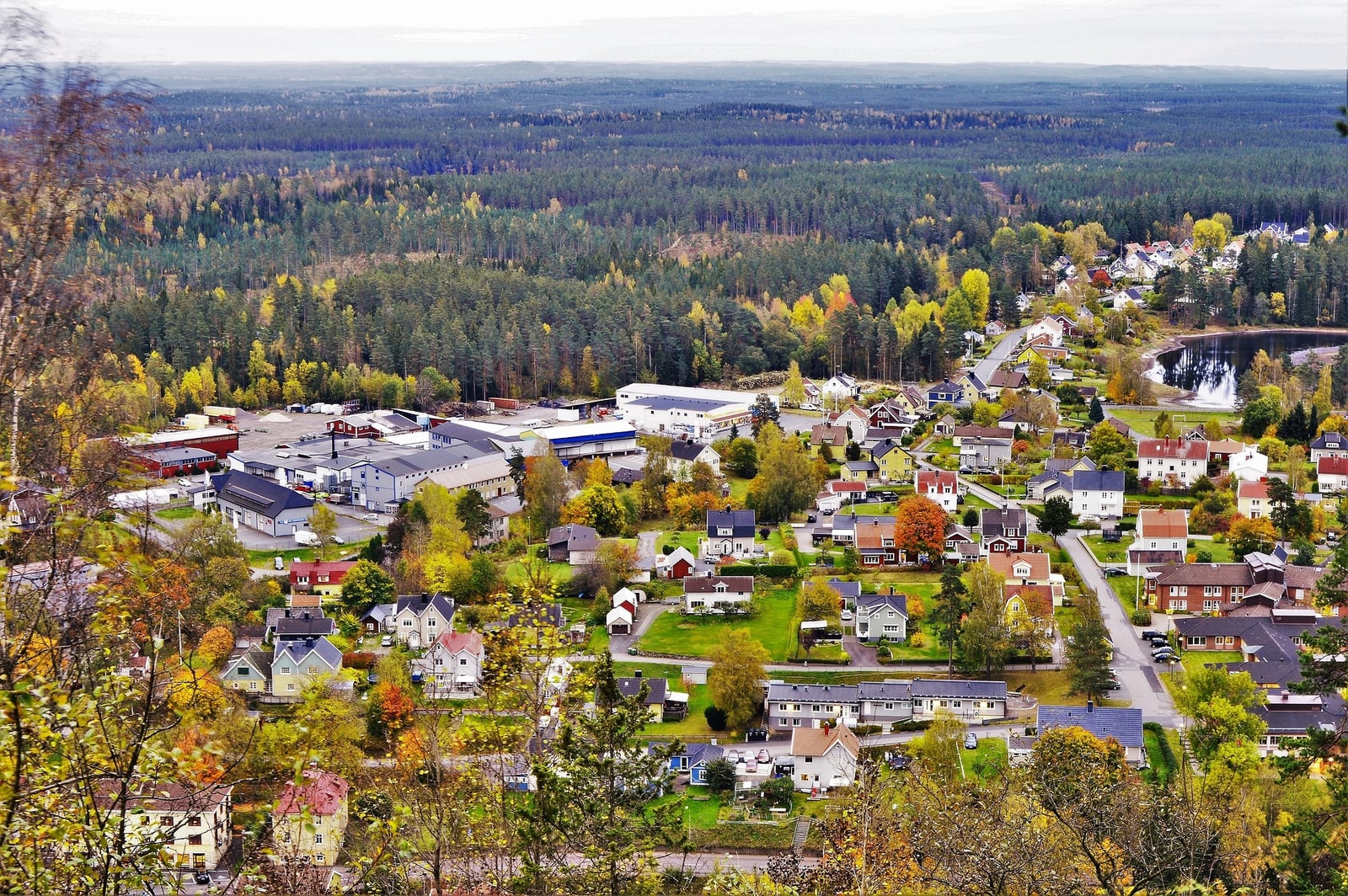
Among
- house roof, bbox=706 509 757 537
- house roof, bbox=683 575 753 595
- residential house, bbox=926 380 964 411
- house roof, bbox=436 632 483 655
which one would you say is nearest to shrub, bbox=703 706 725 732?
house roof, bbox=436 632 483 655

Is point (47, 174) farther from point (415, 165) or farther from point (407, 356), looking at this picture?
point (415, 165)

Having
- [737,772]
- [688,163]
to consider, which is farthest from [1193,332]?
[688,163]

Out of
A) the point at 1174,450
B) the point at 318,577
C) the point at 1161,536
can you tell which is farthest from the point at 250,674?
the point at 1174,450

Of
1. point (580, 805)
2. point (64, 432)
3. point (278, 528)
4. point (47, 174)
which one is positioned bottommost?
point (278, 528)

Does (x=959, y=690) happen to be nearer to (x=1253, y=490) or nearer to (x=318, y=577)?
(x=318, y=577)

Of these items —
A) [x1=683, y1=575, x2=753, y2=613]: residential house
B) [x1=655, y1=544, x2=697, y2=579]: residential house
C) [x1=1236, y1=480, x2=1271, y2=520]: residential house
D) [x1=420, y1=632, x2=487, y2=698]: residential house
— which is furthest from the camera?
[x1=1236, y1=480, x2=1271, y2=520]: residential house

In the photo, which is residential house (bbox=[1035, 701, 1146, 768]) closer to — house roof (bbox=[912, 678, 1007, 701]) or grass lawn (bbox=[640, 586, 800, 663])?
house roof (bbox=[912, 678, 1007, 701])

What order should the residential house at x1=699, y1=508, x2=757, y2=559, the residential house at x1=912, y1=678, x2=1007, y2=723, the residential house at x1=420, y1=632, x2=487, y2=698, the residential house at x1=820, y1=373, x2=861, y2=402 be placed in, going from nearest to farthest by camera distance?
the residential house at x1=912, y1=678, x2=1007, y2=723, the residential house at x1=420, y1=632, x2=487, y2=698, the residential house at x1=699, y1=508, x2=757, y2=559, the residential house at x1=820, y1=373, x2=861, y2=402
